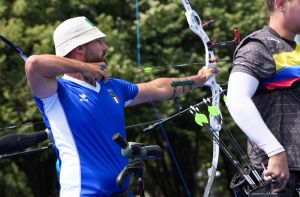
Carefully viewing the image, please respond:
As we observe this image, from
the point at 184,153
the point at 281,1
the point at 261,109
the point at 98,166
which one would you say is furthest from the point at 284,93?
the point at 184,153

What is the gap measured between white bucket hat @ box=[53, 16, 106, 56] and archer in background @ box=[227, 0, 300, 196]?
106cm

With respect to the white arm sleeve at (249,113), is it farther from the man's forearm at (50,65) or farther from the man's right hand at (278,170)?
the man's forearm at (50,65)

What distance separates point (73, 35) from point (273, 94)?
4.52ft

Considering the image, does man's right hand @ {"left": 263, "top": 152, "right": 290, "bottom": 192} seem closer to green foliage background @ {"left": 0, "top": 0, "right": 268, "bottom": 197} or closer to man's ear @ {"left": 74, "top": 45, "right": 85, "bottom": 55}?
man's ear @ {"left": 74, "top": 45, "right": 85, "bottom": 55}

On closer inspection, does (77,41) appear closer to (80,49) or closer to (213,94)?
(80,49)

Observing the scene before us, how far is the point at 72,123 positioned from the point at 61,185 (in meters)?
0.36

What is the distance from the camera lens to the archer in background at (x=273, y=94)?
3.41 m

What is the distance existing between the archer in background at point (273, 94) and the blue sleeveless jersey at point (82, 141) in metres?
0.84

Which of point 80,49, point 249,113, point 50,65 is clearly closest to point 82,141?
point 50,65

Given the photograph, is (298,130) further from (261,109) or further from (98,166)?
(98,166)

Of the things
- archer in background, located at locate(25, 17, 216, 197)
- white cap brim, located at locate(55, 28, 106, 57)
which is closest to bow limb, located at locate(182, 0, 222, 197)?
archer in background, located at locate(25, 17, 216, 197)

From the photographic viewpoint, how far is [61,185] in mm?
3998

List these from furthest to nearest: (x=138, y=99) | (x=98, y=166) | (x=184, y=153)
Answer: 1. (x=184, y=153)
2. (x=138, y=99)
3. (x=98, y=166)

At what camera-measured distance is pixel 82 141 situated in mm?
3977
